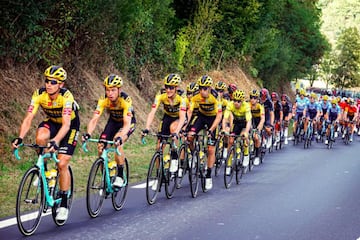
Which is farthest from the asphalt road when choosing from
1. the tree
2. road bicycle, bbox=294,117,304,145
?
the tree

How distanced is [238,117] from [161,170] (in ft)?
14.4

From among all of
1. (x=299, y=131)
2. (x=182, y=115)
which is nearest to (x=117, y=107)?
(x=182, y=115)

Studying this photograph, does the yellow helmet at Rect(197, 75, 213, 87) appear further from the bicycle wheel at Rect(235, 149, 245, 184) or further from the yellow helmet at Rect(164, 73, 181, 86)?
the bicycle wheel at Rect(235, 149, 245, 184)

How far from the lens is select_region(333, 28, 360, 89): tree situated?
9119 cm

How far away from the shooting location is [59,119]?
8320mm

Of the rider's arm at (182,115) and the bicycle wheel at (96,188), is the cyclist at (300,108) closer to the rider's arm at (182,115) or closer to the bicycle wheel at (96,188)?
the rider's arm at (182,115)

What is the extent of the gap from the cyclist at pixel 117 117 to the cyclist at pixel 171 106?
32.4 inches

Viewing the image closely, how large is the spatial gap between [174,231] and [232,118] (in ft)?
20.4

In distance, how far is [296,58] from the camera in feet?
152

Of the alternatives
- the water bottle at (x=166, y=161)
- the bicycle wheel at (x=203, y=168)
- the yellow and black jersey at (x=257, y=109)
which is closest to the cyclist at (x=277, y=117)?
the yellow and black jersey at (x=257, y=109)

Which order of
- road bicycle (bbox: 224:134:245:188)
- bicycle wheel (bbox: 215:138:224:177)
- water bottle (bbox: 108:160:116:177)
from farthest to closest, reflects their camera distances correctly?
bicycle wheel (bbox: 215:138:224:177), road bicycle (bbox: 224:134:245:188), water bottle (bbox: 108:160:116:177)

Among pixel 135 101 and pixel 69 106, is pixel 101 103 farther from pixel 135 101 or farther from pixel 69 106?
pixel 135 101

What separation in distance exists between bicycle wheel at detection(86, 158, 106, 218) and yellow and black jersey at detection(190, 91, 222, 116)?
3807 mm

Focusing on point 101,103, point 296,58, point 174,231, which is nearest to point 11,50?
point 101,103
